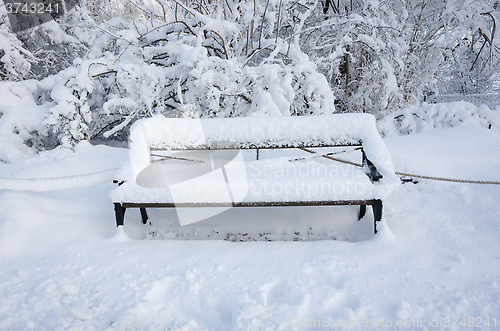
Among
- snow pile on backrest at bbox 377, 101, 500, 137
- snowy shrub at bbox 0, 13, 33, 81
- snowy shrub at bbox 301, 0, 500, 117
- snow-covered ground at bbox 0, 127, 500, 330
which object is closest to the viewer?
snow-covered ground at bbox 0, 127, 500, 330

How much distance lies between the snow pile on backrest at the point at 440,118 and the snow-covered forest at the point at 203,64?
63 cm

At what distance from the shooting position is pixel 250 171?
9.25 feet

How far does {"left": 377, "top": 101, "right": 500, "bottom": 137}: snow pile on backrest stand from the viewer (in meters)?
4.72

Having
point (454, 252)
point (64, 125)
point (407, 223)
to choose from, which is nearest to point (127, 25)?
point (64, 125)

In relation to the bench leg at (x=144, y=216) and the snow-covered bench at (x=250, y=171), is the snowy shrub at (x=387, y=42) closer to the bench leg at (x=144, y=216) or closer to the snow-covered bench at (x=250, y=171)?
the snow-covered bench at (x=250, y=171)

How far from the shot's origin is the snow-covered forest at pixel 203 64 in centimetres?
448

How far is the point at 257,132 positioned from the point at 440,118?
3.81m

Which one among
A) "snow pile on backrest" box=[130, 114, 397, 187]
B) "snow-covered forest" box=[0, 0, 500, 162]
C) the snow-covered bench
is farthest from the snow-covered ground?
"snow-covered forest" box=[0, 0, 500, 162]

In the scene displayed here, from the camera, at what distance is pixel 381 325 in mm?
1486

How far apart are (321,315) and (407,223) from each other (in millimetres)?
1451

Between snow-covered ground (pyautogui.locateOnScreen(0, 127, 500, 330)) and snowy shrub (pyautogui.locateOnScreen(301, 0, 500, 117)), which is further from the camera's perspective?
snowy shrub (pyautogui.locateOnScreen(301, 0, 500, 117))

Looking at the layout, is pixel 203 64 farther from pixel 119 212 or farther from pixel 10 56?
pixel 10 56

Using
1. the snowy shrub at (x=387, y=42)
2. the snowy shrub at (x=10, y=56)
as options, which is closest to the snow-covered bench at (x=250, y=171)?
the snowy shrub at (x=387, y=42)

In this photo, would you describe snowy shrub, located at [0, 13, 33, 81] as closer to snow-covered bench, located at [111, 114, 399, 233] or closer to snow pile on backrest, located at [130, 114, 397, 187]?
snow-covered bench, located at [111, 114, 399, 233]
